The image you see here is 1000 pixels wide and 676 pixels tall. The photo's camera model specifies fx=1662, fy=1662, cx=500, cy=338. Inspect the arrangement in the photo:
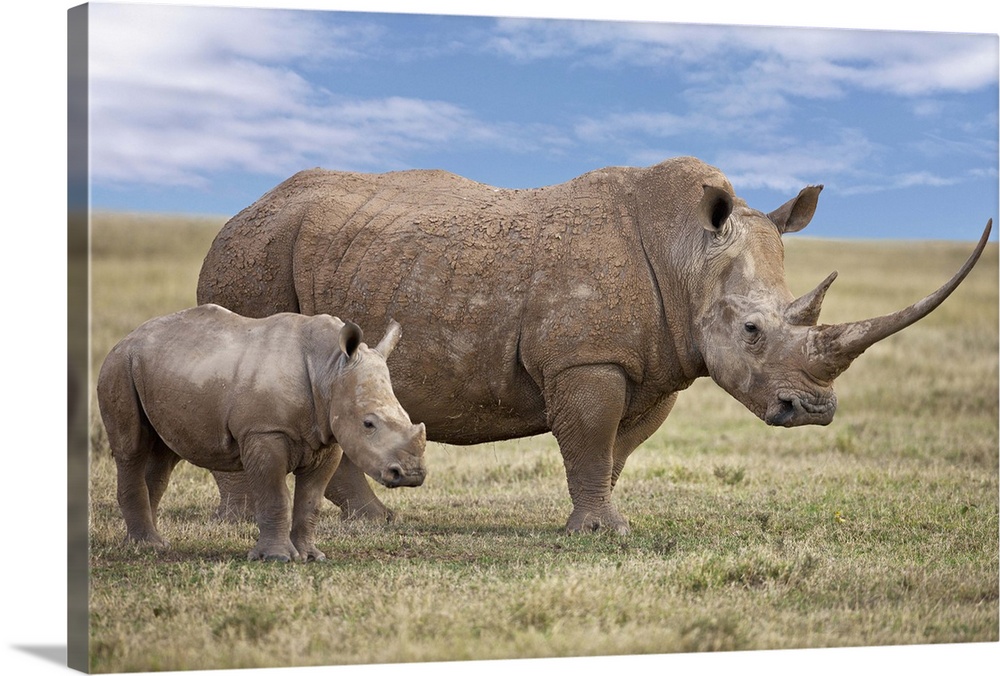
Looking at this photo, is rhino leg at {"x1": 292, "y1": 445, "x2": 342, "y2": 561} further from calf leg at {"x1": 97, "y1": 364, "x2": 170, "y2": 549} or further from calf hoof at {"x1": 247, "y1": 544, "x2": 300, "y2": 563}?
calf leg at {"x1": 97, "y1": 364, "x2": 170, "y2": 549}

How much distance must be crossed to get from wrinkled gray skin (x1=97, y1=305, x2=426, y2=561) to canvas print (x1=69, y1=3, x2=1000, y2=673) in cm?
2

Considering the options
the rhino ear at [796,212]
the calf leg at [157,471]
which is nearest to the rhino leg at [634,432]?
the rhino ear at [796,212]

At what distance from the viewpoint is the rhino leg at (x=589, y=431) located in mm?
11594

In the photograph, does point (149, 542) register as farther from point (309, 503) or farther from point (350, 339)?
point (350, 339)

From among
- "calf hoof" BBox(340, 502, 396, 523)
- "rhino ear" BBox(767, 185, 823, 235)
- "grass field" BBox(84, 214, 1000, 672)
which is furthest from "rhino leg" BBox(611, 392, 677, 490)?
"calf hoof" BBox(340, 502, 396, 523)

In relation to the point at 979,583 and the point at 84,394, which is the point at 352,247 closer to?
the point at 84,394

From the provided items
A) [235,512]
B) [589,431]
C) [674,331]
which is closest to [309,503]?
[235,512]

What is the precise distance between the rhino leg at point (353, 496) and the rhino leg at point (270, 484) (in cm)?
256

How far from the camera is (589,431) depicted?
11.6 metres

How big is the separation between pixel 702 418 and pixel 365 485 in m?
8.42

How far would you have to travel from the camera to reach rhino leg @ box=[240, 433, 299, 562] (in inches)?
392

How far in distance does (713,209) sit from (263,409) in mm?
3502

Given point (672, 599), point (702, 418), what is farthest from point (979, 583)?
point (702, 418)

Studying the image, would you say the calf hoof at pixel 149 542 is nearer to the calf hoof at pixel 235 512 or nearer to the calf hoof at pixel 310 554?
the calf hoof at pixel 310 554
